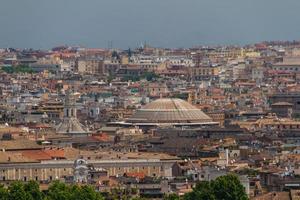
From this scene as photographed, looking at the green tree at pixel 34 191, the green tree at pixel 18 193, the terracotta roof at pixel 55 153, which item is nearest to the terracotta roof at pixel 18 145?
the terracotta roof at pixel 55 153

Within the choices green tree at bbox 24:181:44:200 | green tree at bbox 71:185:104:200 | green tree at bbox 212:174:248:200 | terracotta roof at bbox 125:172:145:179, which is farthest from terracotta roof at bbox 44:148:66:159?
green tree at bbox 212:174:248:200

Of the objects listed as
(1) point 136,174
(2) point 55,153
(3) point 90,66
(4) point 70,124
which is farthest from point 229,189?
(3) point 90,66

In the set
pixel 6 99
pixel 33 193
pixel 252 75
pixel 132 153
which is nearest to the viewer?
pixel 33 193

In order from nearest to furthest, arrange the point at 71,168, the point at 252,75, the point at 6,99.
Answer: the point at 71,168
the point at 6,99
the point at 252,75

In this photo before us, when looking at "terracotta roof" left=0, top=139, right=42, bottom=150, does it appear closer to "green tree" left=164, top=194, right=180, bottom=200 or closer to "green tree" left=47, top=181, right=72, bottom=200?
"green tree" left=47, top=181, right=72, bottom=200

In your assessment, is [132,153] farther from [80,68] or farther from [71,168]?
[80,68]

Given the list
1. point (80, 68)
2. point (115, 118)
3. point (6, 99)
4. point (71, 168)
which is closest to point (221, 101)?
point (6, 99)
